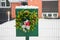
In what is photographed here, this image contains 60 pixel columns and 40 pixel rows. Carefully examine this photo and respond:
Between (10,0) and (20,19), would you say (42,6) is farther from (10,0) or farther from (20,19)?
(20,19)

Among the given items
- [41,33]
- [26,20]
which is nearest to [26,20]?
[26,20]

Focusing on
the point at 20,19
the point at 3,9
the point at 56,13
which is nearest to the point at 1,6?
the point at 3,9

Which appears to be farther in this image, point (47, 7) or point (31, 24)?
point (47, 7)

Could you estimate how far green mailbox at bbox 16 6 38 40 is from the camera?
3.29 metres

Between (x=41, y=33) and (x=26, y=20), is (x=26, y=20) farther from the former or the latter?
(x=41, y=33)

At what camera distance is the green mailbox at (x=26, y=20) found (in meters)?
3.29

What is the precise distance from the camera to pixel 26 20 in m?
3.31

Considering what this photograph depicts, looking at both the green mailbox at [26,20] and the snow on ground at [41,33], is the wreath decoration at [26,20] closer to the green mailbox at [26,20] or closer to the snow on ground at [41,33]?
the green mailbox at [26,20]

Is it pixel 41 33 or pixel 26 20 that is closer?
pixel 26 20

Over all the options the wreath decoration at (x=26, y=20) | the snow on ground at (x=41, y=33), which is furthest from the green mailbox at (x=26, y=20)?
the snow on ground at (x=41, y=33)

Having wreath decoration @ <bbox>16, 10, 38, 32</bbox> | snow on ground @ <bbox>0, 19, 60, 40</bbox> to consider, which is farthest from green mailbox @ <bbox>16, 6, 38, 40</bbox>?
snow on ground @ <bbox>0, 19, 60, 40</bbox>

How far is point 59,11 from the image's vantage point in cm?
1620

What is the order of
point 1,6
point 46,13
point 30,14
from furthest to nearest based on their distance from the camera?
point 1,6
point 46,13
point 30,14

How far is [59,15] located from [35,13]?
12917mm
